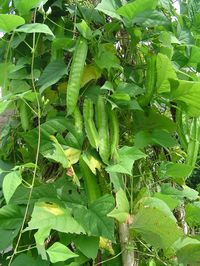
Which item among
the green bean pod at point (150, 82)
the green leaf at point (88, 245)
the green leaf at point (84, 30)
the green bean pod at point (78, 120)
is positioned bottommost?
the green leaf at point (88, 245)

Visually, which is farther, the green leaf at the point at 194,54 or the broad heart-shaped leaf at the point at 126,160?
the green leaf at the point at 194,54

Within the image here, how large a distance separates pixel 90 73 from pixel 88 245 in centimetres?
37

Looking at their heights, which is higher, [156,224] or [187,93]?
[187,93]

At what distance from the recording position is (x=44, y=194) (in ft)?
2.75

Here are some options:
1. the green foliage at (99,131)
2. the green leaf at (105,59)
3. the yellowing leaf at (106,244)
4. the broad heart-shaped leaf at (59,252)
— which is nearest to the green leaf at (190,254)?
the green foliage at (99,131)

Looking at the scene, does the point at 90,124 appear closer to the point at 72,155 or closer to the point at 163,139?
the point at 72,155

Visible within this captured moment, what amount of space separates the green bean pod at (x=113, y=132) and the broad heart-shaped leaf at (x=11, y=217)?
0.22 m

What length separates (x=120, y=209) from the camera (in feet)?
2.57

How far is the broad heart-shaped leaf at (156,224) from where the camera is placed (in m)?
0.76

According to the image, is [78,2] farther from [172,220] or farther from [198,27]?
[172,220]

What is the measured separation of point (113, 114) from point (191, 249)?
0.32 m

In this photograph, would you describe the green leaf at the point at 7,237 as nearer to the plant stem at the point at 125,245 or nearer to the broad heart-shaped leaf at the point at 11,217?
the broad heart-shaped leaf at the point at 11,217

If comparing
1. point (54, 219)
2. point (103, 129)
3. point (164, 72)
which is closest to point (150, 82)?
point (164, 72)

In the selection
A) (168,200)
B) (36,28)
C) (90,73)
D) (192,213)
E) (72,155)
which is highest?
(36,28)
